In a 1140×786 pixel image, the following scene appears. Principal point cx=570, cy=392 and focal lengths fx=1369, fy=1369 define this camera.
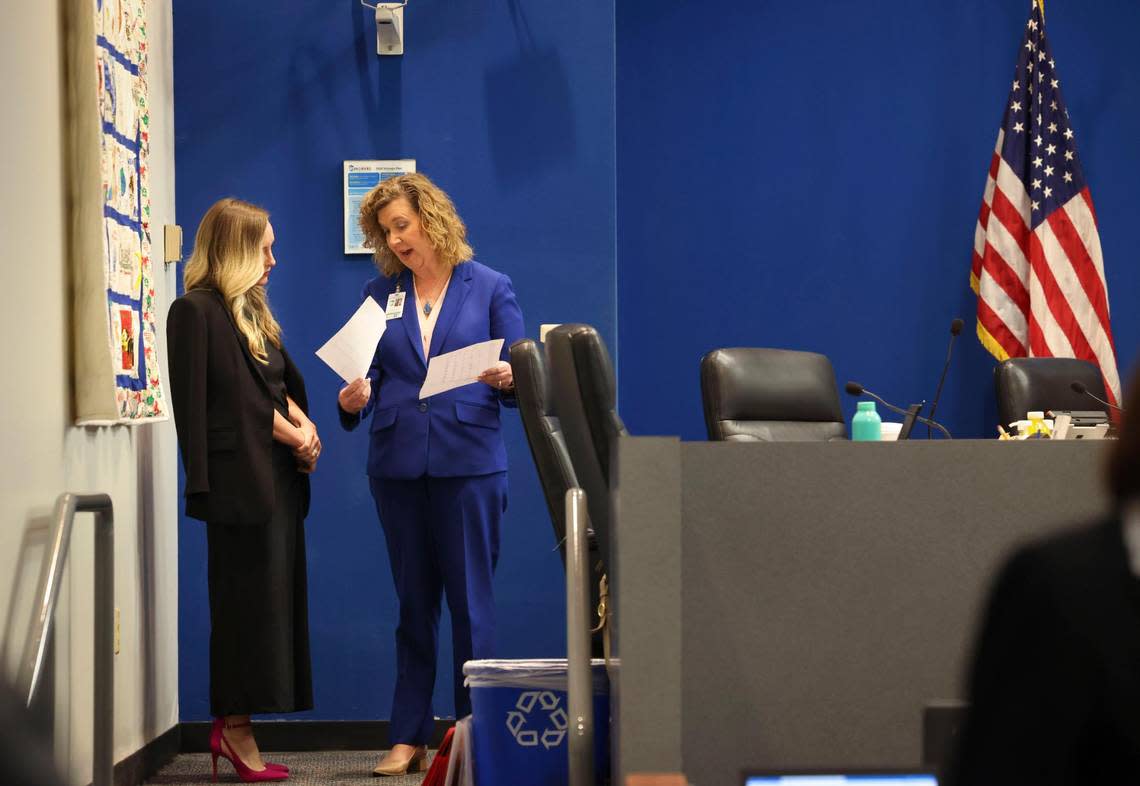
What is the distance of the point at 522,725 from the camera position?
2586 mm

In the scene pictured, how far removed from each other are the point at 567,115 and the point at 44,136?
1.86m

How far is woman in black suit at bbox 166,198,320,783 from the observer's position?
11.9 feet

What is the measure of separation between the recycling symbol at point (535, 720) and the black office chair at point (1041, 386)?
7.92 feet

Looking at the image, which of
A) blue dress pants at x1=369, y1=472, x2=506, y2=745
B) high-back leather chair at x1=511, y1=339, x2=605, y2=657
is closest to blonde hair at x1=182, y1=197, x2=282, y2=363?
blue dress pants at x1=369, y1=472, x2=506, y2=745

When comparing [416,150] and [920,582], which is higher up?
[416,150]

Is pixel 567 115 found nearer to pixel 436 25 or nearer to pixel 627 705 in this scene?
pixel 436 25

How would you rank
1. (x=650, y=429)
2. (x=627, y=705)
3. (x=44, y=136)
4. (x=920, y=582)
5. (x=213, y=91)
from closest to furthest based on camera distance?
(x=627, y=705)
(x=920, y=582)
(x=44, y=136)
(x=213, y=91)
(x=650, y=429)

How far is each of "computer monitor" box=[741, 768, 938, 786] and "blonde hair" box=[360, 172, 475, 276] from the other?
9.43 feet

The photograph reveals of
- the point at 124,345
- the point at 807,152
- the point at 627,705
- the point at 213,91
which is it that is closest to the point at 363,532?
the point at 124,345

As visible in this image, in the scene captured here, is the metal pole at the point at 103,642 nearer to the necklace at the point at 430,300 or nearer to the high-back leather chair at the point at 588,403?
the necklace at the point at 430,300

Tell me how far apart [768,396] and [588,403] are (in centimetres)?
185

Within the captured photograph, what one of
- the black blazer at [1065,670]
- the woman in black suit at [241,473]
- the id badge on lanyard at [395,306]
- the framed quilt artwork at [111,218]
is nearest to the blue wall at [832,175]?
the id badge on lanyard at [395,306]

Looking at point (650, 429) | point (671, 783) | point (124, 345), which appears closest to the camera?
point (671, 783)

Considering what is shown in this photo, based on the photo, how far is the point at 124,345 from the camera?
11.7 ft
